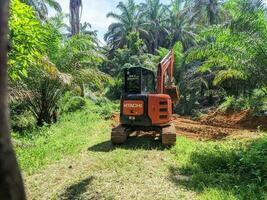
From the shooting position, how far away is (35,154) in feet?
29.0

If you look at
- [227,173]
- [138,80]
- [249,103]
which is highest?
[138,80]

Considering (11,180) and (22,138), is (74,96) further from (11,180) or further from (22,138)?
(11,180)

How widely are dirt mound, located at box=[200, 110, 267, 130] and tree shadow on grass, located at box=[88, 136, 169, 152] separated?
588cm

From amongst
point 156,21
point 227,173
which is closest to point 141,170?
point 227,173

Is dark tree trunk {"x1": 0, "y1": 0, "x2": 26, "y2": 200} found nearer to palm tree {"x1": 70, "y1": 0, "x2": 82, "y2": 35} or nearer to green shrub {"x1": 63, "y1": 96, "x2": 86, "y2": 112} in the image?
green shrub {"x1": 63, "y1": 96, "x2": 86, "y2": 112}

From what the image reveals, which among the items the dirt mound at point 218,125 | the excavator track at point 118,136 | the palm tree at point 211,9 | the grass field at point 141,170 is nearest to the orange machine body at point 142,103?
the excavator track at point 118,136

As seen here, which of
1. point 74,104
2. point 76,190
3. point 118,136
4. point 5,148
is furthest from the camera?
point 74,104

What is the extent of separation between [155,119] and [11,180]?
8.39 meters

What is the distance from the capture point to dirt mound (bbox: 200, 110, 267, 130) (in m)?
15.1

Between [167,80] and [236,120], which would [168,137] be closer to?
[167,80]

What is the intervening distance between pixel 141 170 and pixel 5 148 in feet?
19.4

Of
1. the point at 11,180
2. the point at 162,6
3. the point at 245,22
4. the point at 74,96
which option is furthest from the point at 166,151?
the point at 162,6

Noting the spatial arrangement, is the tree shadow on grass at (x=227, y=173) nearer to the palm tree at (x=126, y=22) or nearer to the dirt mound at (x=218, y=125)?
the dirt mound at (x=218, y=125)

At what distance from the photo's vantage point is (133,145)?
966 centimetres
